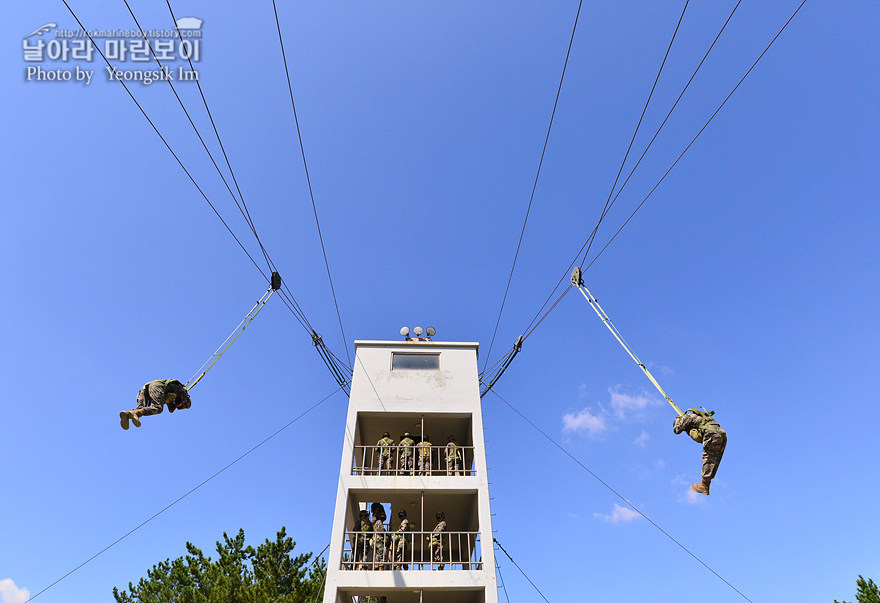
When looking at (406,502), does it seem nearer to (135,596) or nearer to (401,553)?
(401,553)

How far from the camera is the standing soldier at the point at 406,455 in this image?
14236mm

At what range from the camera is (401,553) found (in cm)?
1285

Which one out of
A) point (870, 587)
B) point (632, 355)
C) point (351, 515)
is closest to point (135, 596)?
point (351, 515)

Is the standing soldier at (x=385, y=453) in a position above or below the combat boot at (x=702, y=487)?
above

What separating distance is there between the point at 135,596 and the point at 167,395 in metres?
24.5

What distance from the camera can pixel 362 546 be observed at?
1303cm

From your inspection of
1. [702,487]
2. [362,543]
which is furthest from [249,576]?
[702,487]

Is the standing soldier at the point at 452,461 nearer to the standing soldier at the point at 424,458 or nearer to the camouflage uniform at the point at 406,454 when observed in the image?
the standing soldier at the point at 424,458

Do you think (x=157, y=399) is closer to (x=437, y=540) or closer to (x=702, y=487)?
(x=437, y=540)

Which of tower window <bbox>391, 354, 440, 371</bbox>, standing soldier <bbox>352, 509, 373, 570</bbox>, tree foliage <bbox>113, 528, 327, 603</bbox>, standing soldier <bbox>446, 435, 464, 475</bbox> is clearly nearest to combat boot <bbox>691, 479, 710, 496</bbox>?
standing soldier <bbox>446, 435, 464, 475</bbox>

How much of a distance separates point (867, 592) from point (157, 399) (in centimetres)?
3306

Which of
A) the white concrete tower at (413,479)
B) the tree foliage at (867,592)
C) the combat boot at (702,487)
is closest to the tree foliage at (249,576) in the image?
the white concrete tower at (413,479)

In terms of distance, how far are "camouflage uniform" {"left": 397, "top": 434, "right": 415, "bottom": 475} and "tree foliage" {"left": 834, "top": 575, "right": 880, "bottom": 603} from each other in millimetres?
25569

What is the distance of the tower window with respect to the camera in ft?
53.5
